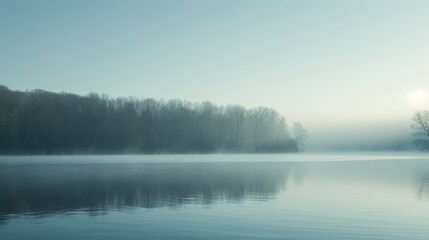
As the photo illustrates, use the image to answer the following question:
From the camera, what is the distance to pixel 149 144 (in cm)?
11069

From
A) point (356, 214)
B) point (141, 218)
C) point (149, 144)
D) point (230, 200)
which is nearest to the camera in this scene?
point (141, 218)

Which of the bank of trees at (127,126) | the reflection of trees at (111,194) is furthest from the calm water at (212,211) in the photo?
the bank of trees at (127,126)

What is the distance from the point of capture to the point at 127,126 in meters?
109

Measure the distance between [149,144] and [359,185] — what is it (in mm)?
80781

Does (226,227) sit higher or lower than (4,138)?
lower

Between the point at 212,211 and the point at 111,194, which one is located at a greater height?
the point at 111,194

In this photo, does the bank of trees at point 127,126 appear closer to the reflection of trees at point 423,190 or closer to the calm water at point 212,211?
the calm water at point 212,211

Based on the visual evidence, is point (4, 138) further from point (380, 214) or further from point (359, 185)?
point (380, 214)

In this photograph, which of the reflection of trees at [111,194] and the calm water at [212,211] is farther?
the reflection of trees at [111,194]

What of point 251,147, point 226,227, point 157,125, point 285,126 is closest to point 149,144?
point 157,125

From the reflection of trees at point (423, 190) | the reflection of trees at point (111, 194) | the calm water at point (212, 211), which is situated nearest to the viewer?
the calm water at point (212, 211)

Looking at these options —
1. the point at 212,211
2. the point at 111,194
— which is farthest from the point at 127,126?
the point at 212,211

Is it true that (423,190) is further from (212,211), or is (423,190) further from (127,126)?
(127,126)

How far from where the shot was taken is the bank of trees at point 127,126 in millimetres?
90375
